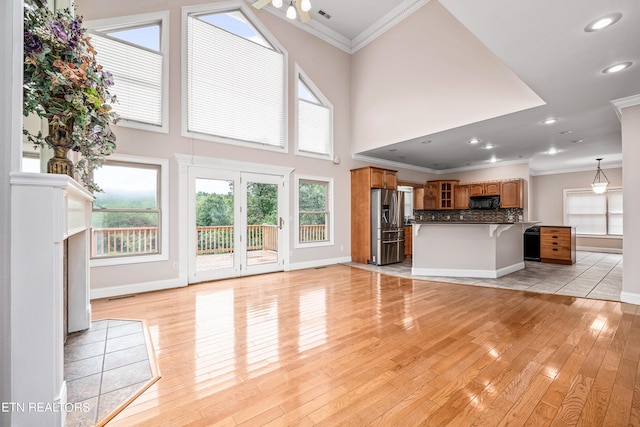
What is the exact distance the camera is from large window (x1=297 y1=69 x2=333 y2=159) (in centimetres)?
614

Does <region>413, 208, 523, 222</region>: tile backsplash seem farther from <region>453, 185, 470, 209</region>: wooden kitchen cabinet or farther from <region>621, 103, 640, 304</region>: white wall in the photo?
<region>621, 103, 640, 304</region>: white wall

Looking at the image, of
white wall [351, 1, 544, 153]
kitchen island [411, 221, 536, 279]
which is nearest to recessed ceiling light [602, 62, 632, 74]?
white wall [351, 1, 544, 153]

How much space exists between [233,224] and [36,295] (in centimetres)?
378

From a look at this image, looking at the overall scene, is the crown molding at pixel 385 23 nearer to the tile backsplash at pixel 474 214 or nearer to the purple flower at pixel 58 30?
the tile backsplash at pixel 474 214

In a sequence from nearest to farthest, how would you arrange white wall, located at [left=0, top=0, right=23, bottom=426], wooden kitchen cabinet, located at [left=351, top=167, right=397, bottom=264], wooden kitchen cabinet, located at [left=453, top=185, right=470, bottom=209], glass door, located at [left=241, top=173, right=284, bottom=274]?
1. white wall, located at [left=0, top=0, right=23, bottom=426]
2. glass door, located at [left=241, top=173, right=284, bottom=274]
3. wooden kitchen cabinet, located at [left=351, top=167, right=397, bottom=264]
4. wooden kitchen cabinet, located at [left=453, top=185, right=470, bottom=209]

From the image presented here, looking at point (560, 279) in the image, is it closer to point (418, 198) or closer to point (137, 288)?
point (418, 198)

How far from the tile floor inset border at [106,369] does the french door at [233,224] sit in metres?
1.98

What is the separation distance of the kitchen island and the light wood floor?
3.57 feet

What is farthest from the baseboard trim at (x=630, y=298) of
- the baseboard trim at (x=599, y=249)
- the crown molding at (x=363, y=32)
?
the baseboard trim at (x=599, y=249)

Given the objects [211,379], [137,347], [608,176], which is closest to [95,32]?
[137,347]

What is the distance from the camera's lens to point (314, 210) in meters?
6.32

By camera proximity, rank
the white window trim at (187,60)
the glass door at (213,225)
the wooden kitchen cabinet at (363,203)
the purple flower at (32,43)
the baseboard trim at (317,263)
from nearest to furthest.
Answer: the purple flower at (32,43)
the white window trim at (187,60)
the glass door at (213,225)
the baseboard trim at (317,263)
the wooden kitchen cabinet at (363,203)

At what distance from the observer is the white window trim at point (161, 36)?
394 centimetres

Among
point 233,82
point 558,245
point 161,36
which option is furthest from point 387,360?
point 558,245
